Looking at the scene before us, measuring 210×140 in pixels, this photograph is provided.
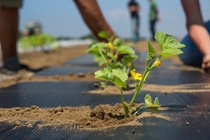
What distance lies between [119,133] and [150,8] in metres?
11.0

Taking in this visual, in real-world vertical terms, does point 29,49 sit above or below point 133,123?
below

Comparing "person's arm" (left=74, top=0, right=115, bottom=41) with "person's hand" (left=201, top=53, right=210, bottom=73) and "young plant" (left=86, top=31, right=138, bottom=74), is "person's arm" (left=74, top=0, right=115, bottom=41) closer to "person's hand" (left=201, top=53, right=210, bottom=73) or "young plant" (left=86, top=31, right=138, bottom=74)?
"young plant" (left=86, top=31, right=138, bottom=74)

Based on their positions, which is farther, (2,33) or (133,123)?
(2,33)

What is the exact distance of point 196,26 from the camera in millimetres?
2115

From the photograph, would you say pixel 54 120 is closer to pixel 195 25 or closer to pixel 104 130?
pixel 104 130

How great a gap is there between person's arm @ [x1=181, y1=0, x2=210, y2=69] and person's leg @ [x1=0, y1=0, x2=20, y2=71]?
1652 millimetres

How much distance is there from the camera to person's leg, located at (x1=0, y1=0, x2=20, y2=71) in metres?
3.02

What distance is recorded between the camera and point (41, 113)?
115 centimetres

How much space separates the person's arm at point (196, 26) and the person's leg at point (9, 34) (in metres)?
1.65

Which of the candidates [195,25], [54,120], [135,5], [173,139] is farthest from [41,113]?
[135,5]

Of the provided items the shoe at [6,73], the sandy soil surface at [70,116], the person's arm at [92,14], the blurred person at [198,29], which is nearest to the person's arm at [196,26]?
the blurred person at [198,29]

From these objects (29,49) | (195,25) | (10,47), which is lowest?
(29,49)

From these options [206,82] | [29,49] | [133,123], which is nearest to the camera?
[133,123]

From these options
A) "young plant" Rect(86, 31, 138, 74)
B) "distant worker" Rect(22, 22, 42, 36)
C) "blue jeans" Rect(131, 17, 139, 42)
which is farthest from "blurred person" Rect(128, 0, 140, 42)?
"young plant" Rect(86, 31, 138, 74)
